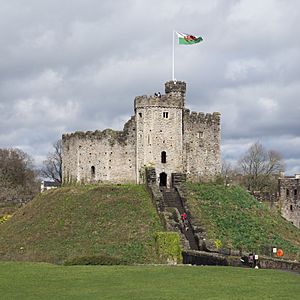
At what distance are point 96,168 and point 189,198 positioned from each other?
8823 millimetres

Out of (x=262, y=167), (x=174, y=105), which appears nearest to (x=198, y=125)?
(x=174, y=105)

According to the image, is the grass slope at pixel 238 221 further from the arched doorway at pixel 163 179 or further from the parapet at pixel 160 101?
the parapet at pixel 160 101

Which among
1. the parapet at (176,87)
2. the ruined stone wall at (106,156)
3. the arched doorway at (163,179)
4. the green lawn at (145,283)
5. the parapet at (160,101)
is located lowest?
the green lawn at (145,283)

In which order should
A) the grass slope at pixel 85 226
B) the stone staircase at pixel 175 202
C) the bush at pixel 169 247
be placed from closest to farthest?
the bush at pixel 169 247
the grass slope at pixel 85 226
the stone staircase at pixel 175 202

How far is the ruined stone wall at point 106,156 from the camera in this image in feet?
171

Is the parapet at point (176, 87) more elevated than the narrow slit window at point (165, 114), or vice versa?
the parapet at point (176, 87)

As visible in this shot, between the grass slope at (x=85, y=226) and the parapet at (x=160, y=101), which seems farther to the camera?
the parapet at (x=160, y=101)

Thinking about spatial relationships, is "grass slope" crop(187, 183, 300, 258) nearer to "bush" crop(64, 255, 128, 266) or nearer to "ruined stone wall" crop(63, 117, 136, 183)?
"ruined stone wall" crop(63, 117, 136, 183)

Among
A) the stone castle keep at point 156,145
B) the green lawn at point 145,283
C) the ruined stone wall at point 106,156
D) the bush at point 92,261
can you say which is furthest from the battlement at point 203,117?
the green lawn at point 145,283

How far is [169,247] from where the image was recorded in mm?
38375

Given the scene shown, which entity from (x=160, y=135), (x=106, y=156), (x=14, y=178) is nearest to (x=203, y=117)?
(x=160, y=135)

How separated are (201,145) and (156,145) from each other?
14.6 feet

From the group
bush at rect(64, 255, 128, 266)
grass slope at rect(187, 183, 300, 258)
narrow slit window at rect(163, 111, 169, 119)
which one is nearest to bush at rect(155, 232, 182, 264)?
grass slope at rect(187, 183, 300, 258)

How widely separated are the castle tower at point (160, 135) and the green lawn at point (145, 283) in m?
20.4
